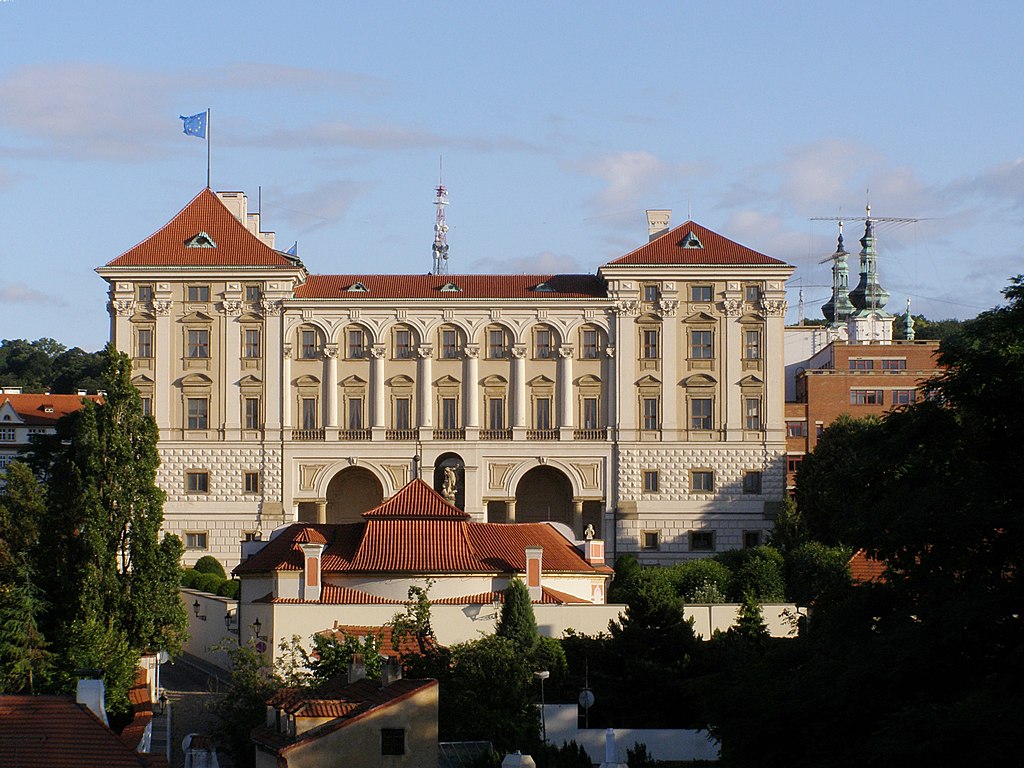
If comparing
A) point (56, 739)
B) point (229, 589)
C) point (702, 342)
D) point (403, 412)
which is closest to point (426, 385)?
point (403, 412)

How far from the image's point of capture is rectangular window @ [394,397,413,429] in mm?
95875

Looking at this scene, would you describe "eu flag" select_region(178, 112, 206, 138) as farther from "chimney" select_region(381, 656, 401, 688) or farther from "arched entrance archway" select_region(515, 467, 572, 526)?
"chimney" select_region(381, 656, 401, 688)

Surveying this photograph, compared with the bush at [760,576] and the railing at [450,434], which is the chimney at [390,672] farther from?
the railing at [450,434]

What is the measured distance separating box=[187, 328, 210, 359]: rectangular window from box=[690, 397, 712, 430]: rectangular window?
80.2ft

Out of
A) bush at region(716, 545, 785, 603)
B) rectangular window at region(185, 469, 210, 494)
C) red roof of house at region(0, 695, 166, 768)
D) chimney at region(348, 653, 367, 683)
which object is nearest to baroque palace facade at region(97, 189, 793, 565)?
rectangular window at region(185, 469, 210, 494)

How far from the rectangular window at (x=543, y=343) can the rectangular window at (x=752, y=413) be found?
1020 cm

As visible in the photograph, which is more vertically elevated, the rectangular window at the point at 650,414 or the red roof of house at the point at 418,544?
the rectangular window at the point at 650,414

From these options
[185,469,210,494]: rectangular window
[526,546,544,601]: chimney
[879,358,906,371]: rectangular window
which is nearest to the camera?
[526,546,544,601]: chimney

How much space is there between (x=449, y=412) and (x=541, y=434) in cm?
479

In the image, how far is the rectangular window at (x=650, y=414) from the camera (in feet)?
314

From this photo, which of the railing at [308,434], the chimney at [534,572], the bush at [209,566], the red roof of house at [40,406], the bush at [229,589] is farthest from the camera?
the red roof of house at [40,406]

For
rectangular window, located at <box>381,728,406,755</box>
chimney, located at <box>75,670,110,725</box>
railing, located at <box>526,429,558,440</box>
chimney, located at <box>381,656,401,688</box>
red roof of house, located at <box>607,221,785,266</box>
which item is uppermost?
red roof of house, located at <box>607,221,785,266</box>

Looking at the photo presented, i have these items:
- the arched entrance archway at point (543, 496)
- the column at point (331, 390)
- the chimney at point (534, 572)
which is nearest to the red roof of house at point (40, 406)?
the column at point (331, 390)

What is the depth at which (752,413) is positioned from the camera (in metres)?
95.7
